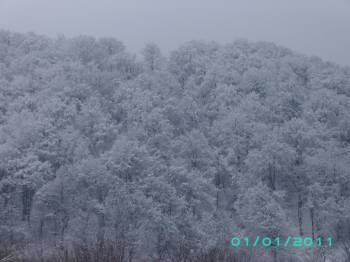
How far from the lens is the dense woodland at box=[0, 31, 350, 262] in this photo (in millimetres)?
29938

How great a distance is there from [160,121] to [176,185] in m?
8.50

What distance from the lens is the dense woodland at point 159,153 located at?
2994 centimetres

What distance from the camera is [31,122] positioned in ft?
111

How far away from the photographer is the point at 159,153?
37938 mm

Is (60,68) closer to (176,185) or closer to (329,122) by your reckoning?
(176,185)

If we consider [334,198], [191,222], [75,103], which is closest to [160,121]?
[75,103]

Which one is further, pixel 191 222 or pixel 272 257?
pixel 191 222

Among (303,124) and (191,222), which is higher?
(303,124)
